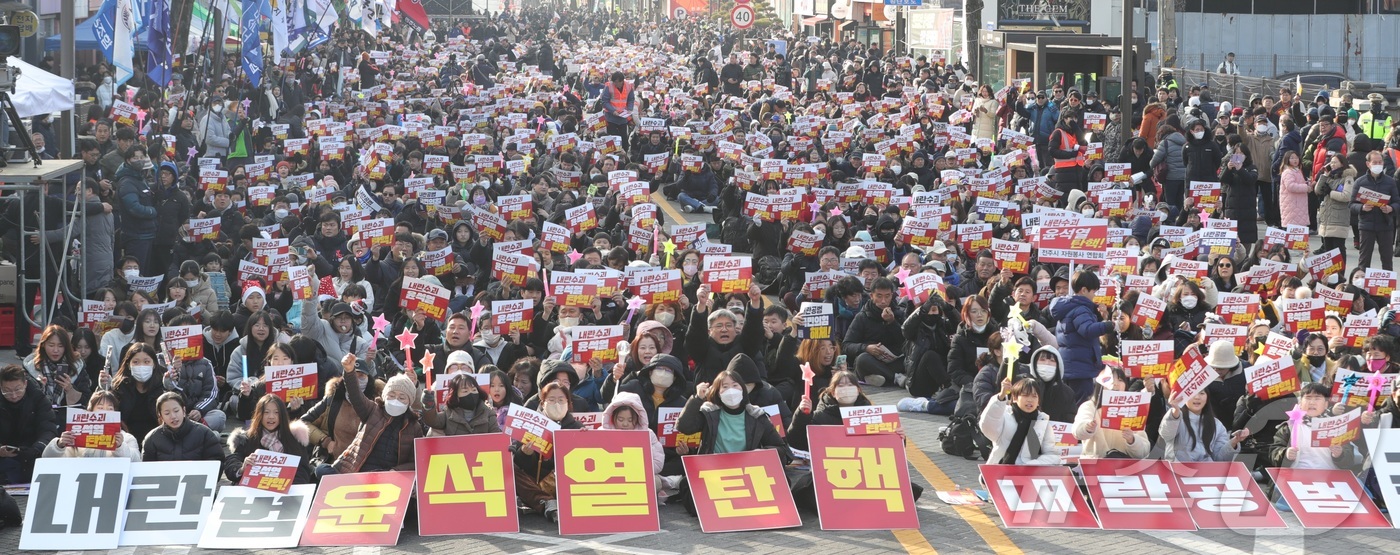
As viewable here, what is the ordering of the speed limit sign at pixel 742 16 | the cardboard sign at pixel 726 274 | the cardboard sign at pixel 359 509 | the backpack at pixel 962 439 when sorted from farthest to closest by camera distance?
1. the speed limit sign at pixel 742 16
2. the cardboard sign at pixel 726 274
3. the backpack at pixel 962 439
4. the cardboard sign at pixel 359 509

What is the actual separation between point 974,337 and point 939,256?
12.0ft

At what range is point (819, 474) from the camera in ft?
35.4

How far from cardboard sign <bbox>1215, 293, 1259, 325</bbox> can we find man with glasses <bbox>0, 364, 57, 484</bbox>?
29.4 ft

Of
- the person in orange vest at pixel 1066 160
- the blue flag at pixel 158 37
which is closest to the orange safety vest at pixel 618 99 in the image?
the blue flag at pixel 158 37

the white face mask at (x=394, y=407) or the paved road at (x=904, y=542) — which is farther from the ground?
the white face mask at (x=394, y=407)

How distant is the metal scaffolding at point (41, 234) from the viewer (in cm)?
1572

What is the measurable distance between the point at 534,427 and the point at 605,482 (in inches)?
21.1

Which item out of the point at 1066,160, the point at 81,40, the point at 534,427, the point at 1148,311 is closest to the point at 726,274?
the point at 1148,311

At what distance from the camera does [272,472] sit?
10.6 meters

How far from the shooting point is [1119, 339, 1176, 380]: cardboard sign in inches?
484

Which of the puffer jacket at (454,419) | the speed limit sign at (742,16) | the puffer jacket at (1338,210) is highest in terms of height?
the speed limit sign at (742,16)

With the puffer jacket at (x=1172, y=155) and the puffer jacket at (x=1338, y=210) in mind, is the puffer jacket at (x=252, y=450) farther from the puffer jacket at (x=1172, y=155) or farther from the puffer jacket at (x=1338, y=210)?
the puffer jacket at (x=1172, y=155)

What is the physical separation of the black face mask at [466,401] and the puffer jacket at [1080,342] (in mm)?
4533

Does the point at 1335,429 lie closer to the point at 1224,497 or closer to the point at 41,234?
the point at 1224,497
